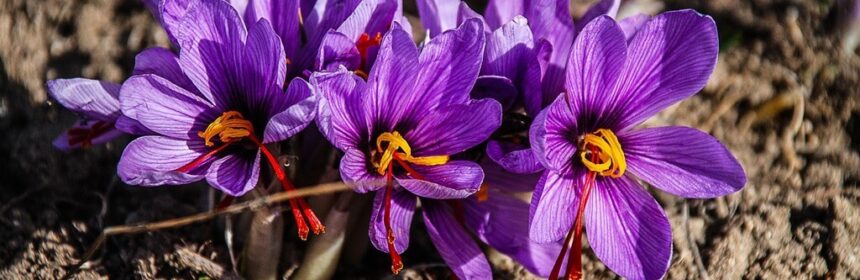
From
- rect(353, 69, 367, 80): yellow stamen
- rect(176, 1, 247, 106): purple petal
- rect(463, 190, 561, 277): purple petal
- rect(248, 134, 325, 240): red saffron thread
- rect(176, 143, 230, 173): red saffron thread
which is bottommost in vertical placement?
rect(463, 190, 561, 277): purple petal

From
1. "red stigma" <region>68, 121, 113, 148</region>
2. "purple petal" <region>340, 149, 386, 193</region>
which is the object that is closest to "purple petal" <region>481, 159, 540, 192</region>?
"purple petal" <region>340, 149, 386, 193</region>

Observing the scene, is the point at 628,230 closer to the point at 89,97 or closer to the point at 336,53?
the point at 336,53

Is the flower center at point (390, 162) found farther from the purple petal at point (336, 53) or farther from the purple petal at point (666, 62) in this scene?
the purple petal at point (666, 62)

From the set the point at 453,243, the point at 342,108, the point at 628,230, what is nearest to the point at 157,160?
the point at 342,108

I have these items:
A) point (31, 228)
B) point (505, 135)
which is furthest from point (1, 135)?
point (505, 135)

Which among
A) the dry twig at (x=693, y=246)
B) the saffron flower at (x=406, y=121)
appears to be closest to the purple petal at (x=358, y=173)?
the saffron flower at (x=406, y=121)

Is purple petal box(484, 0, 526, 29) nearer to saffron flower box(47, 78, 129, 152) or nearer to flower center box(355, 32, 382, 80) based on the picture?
flower center box(355, 32, 382, 80)

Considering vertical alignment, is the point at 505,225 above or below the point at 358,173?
below
